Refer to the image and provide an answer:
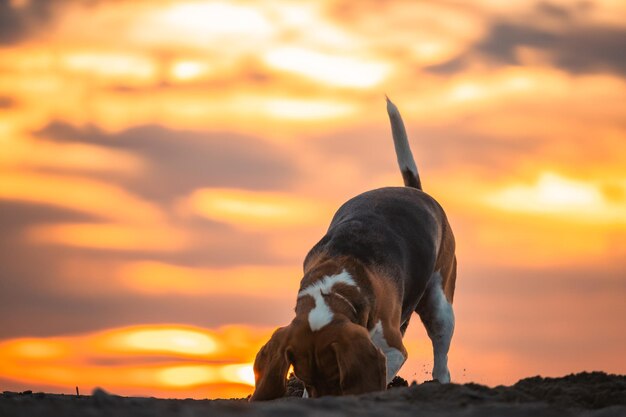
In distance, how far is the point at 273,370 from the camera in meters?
7.00

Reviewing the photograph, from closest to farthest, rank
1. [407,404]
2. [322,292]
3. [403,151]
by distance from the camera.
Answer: [407,404], [322,292], [403,151]

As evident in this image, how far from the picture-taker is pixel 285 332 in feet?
23.3

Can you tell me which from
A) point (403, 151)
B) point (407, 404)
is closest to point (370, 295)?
point (407, 404)

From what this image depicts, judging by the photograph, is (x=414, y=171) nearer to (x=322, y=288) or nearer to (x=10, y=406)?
(x=322, y=288)

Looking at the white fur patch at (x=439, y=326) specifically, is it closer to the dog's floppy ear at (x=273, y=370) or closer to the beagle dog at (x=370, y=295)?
the beagle dog at (x=370, y=295)

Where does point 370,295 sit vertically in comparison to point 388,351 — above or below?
A: above

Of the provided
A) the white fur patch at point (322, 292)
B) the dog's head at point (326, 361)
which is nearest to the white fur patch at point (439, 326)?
the white fur patch at point (322, 292)

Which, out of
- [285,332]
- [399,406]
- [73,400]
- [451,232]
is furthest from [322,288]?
[451,232]

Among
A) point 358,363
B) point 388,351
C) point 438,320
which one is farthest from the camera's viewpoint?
point 438,320

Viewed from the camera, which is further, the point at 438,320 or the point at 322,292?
the point at 438,320

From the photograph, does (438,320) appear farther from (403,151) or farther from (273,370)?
(273,370)

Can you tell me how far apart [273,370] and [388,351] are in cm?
157

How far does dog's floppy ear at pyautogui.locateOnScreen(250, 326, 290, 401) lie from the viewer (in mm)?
6973

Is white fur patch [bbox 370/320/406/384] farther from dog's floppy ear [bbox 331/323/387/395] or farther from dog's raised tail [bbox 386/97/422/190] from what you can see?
dog's raised tail [bbox 386/97/422/190]
